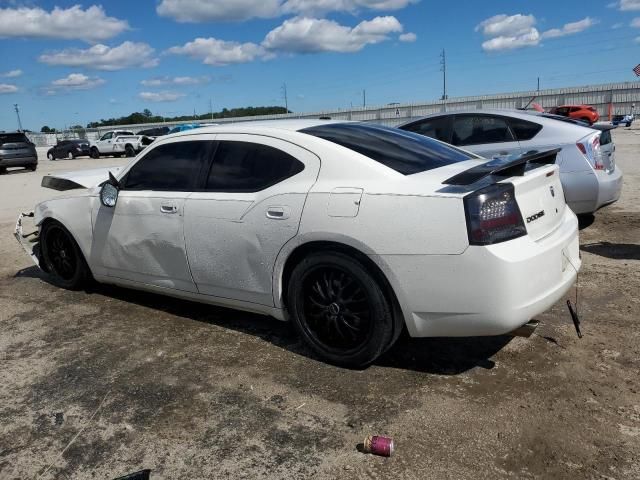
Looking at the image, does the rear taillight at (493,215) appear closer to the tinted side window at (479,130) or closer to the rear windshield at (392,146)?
the rear windshield at (392,146)

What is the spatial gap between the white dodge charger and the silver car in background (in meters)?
2.93

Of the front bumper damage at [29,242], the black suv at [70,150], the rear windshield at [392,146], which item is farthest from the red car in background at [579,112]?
the front bumper damage at [29,242]

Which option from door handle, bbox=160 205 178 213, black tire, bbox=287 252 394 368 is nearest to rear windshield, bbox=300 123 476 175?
black tire, bbox=287 252 394 368

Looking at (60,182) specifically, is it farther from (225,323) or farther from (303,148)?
(303,148)

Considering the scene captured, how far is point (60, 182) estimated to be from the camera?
17.7 ft

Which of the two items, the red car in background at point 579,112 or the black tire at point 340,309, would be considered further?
the red car in background at point 579,112

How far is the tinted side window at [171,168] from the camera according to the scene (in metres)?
4.13

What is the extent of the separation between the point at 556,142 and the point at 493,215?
4.13m

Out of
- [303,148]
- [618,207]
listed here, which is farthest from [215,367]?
[618,207]

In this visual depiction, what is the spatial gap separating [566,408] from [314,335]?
1501 mm

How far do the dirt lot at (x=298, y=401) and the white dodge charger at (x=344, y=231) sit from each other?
31 centimetres

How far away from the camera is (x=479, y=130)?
23.6ft

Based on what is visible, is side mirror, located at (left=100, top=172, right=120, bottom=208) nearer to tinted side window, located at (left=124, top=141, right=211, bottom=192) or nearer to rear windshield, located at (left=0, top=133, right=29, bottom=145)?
tinted side window, located at (left=124, top=141, right=211, bottom=192)

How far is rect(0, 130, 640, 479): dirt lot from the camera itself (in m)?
2.60
